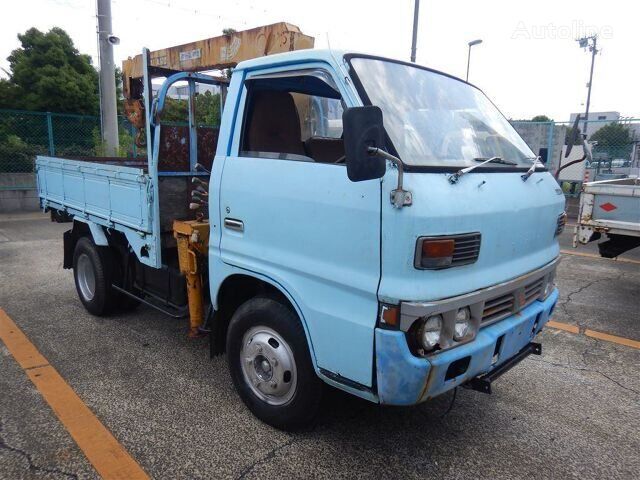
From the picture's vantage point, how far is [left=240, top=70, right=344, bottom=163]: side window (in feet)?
9.73

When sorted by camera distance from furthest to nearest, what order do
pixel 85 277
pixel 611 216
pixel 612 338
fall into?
1. pixel 611 216
2. pixel 85 277
3. pixel 612 338

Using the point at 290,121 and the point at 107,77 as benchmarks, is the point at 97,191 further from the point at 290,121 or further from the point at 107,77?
the point at 107,77

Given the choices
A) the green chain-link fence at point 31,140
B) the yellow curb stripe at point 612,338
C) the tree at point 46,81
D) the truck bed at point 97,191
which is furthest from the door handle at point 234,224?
the tree at point 46,81

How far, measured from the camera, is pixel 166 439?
9.21 ft

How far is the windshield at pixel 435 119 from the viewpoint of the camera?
2.48 metres

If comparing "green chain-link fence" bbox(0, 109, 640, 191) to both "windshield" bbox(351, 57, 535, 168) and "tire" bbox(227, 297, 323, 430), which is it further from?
"tire" bbox(227, 297, 323, 430)

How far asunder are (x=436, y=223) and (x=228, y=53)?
3.24 metres

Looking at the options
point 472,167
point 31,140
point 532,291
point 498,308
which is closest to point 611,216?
point 532,291

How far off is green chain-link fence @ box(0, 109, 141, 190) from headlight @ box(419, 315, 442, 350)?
10880mm

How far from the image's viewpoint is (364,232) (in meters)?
2.27

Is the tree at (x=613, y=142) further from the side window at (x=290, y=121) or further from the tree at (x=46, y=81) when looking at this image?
the tree at (x=46, y=81)

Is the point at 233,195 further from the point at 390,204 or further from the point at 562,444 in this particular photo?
the point at 562,444

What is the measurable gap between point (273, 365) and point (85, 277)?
303 centimetres

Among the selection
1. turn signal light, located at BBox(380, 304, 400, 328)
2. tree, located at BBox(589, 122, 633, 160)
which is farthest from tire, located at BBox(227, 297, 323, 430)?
tree, located at BBox(589, 122, 633, 160)
